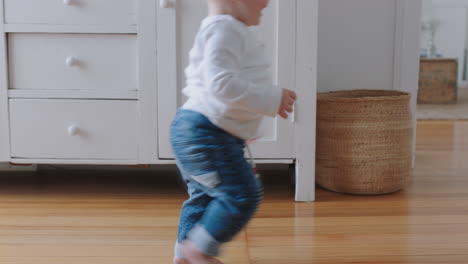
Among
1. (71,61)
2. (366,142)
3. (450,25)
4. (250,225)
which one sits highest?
(450,25)

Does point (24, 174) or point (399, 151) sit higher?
point (399, 151)

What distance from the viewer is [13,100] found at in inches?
62.9

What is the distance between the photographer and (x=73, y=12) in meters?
1.56

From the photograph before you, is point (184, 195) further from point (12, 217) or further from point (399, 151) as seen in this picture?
point (399, 151)

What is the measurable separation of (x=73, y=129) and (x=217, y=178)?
0.77 m

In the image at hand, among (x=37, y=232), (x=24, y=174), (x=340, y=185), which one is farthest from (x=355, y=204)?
(x=24, y=174)

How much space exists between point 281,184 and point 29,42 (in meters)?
0.91

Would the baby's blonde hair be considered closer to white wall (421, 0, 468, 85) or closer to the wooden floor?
the wooden floor

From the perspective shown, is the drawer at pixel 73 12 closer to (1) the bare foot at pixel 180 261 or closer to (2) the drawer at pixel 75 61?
(2) the drawer at pixel 75 61

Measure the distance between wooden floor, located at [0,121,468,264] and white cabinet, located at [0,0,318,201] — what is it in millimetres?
135

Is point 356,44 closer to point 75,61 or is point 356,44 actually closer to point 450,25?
point 75,61

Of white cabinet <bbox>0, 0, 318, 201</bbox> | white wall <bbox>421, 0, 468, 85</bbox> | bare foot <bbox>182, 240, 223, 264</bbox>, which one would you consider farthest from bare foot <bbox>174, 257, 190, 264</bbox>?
white wall <bbox>421, 0, 468, 85</bbox>

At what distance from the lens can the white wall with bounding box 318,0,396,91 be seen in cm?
199

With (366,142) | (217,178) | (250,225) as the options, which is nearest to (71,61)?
(250,225)
